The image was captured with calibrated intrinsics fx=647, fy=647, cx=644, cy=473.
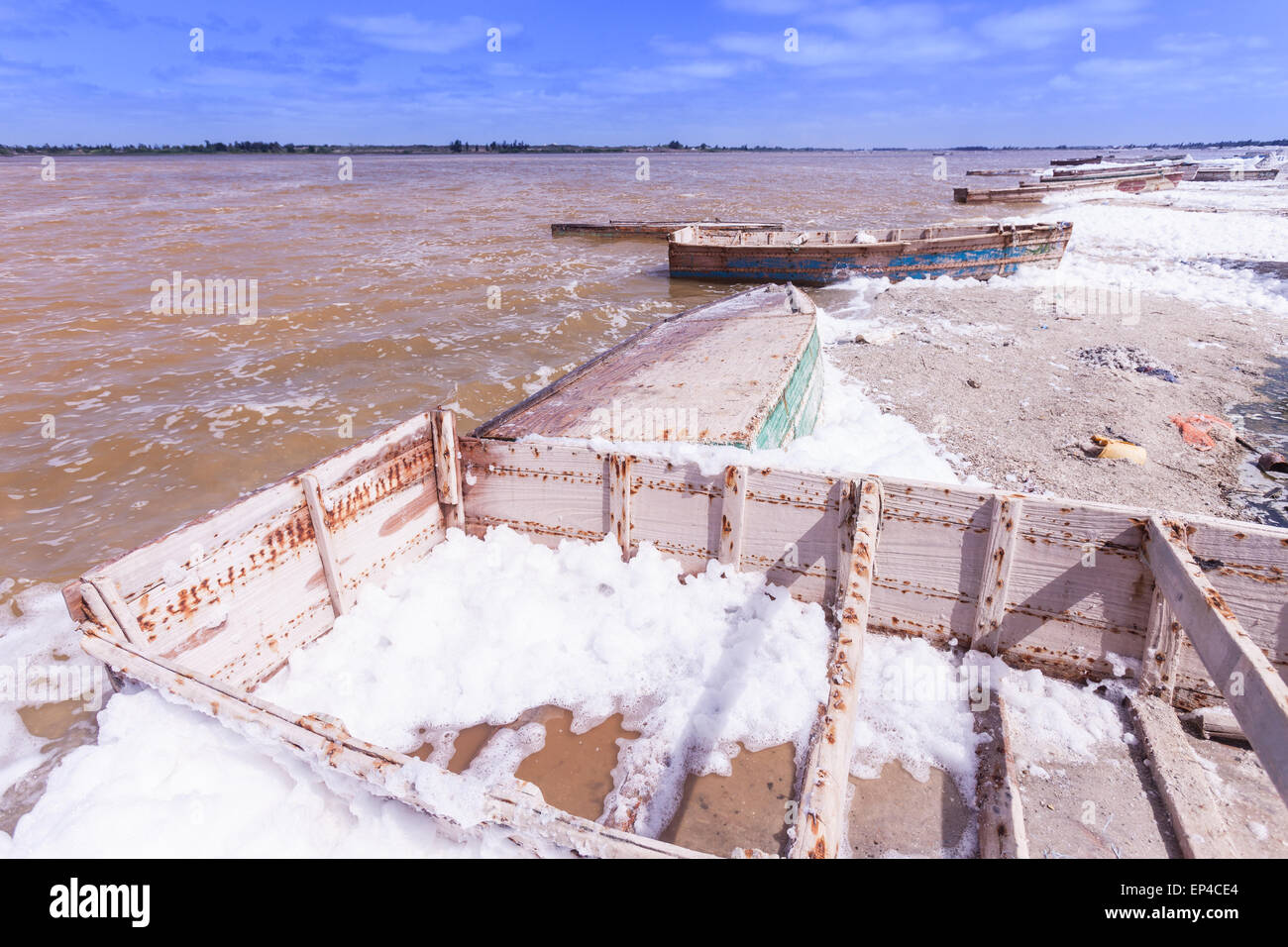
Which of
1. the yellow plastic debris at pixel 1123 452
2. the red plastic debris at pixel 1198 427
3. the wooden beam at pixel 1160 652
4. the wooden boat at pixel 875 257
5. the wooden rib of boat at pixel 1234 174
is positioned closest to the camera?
the wooden beam at pixel 1160 652

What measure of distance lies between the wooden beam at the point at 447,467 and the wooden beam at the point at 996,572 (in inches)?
148

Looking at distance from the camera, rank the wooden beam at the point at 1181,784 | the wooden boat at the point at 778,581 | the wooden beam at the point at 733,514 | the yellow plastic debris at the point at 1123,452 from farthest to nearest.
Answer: the yellow plastic debris at the point at 1123,452
the wooden beam at the point at 733,514
the wooden beam at the point at 1181,784
the wooden boat at the point at 778,581

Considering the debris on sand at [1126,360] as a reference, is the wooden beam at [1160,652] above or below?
below

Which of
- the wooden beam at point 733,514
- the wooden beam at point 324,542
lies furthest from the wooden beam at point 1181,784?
the wooden beam at point 324,542

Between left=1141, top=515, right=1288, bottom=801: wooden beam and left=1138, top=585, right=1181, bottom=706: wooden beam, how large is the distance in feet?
0.98

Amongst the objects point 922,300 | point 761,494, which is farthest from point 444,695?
point 922,300

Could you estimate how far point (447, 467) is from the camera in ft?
16.5

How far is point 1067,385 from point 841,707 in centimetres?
941

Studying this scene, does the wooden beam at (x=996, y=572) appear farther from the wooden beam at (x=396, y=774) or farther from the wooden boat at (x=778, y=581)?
the wooden beam at (x=396, y=774)

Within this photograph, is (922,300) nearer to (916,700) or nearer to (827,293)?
(827,293)

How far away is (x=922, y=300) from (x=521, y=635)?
594 inches

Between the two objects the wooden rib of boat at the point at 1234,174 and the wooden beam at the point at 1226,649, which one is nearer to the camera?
the wooden beam at the point at 1226,649

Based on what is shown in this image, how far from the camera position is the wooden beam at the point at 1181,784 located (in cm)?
300

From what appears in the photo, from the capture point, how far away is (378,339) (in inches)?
513
